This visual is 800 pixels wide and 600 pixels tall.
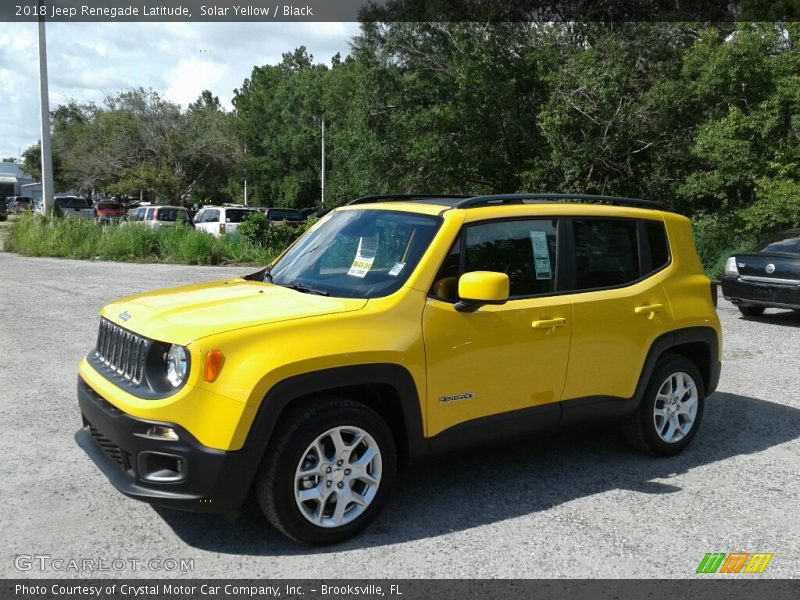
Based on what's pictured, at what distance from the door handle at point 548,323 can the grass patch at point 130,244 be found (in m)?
15.2

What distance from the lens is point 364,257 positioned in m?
4.39

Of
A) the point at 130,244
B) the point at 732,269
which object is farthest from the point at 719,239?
the point at 130,244

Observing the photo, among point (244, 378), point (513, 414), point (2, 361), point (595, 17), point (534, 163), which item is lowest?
point (2, 361)

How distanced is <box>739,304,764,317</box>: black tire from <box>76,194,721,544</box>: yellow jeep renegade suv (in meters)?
7.58

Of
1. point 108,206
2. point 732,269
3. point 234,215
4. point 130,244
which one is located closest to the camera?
point 732,269

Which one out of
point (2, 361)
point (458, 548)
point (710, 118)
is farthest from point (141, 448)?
point (710, 118)

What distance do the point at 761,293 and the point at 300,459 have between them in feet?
32.4

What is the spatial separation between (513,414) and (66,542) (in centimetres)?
256

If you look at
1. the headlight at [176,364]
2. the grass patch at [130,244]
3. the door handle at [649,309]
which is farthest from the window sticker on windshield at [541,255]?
the grass patch at [130,244]

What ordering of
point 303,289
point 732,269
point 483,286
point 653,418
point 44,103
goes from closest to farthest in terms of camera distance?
point 483,286 < point 303,289 < point 653,418 < point 732,269 < point 44,103

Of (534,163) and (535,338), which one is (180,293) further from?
(534,163)

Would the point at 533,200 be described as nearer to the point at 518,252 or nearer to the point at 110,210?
the point at 518,252

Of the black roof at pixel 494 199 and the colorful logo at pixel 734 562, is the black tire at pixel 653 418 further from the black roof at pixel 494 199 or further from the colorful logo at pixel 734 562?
the colorful logo at pixel 734 562
